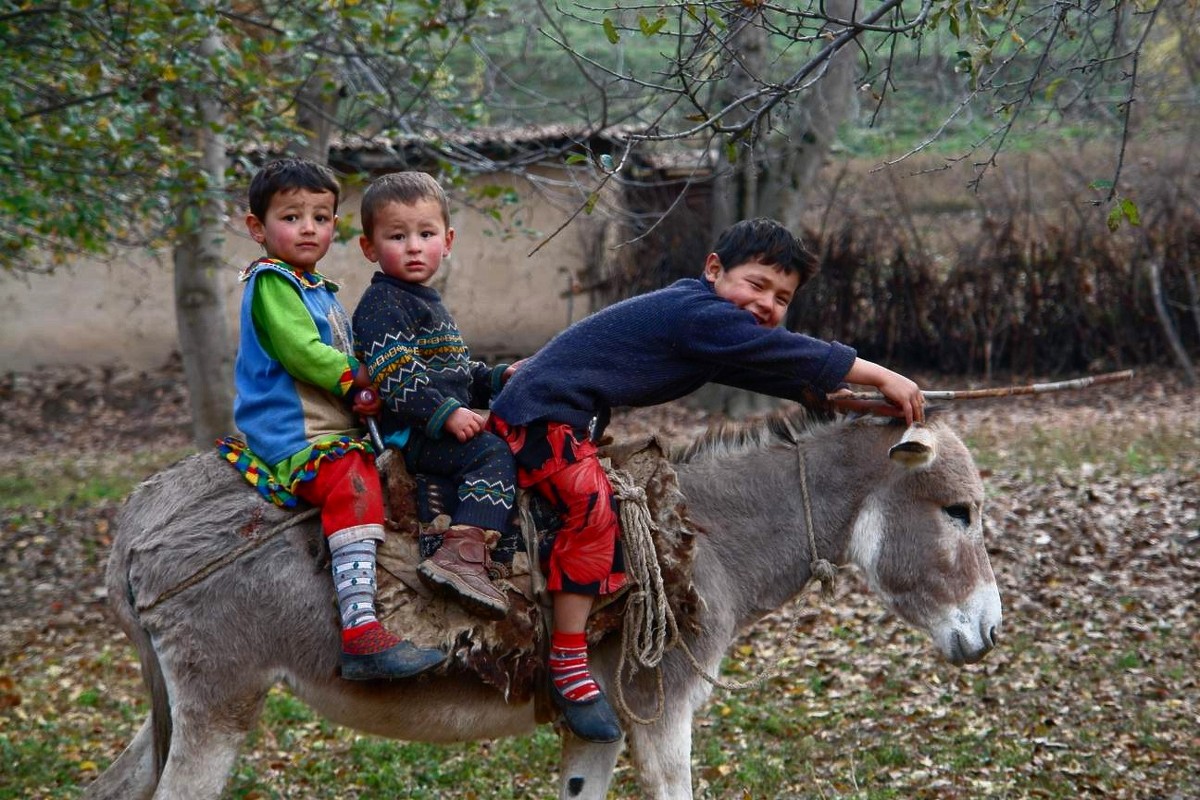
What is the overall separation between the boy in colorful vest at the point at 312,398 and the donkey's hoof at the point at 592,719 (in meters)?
0.45

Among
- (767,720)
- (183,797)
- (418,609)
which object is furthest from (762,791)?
(183,797)

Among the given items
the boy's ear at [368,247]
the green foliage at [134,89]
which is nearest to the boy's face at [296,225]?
the boy's ear at [368,247]

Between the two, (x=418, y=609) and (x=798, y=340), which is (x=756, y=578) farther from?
(x=418, y=609)

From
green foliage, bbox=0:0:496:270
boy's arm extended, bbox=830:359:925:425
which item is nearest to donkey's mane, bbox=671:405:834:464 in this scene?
boy's arm extended, bbox=830:359:925:425

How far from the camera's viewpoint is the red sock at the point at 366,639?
3150 millimetres

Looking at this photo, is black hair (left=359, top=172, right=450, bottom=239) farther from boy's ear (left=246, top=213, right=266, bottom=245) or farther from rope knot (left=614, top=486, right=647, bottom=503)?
rope knot (left=614, top=486, right=647, bottom=503)

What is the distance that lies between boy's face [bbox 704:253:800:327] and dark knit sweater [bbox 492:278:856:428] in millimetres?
66

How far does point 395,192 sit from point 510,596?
1.29 meters

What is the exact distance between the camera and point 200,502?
11.3 ft

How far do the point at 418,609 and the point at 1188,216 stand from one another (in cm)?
1245

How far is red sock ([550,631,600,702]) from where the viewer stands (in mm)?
3328

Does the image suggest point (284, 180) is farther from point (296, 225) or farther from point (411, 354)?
point (411, 354)

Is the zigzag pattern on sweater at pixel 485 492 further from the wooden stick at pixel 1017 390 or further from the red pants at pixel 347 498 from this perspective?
the wooden stick at pixel 1017 390

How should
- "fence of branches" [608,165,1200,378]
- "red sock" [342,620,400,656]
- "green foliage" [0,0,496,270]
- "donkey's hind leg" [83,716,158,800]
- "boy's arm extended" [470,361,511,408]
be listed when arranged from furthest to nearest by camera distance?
"fence of branches" [608,165,1200,378], "green foliage" [0,0,496,270], "boy's arm extended" [470,361,511,408], "donkey's hind leg" [83,716,158,800], "red sock" [342,620,400,656]
